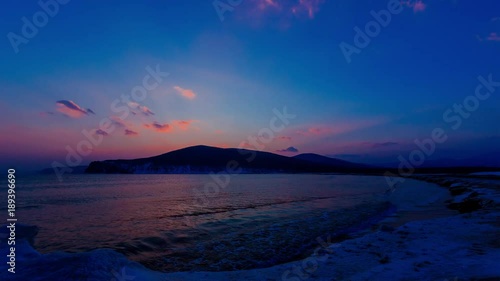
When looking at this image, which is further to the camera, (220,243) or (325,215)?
(325,215)

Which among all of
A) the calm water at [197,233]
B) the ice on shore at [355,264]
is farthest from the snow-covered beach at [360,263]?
the calm water at [197,233]

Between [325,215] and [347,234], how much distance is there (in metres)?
7.04

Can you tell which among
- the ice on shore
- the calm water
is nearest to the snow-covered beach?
the ice on shore

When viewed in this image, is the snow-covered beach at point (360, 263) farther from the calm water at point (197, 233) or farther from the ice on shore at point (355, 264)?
the calm water at point (197, 233)

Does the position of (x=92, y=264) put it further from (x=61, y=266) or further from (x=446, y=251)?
(x=446, y=251)

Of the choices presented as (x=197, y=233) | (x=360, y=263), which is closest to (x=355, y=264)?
(x=360, y=263)

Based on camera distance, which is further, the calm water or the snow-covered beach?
the calm water

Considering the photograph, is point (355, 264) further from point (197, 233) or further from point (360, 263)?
point (197, 233)

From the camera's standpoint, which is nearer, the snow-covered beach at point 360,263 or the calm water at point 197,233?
the snow-covered beach at point 360,263

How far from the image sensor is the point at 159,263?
11.8m

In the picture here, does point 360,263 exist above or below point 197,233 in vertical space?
above

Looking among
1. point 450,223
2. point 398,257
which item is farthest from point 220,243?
point 450,223

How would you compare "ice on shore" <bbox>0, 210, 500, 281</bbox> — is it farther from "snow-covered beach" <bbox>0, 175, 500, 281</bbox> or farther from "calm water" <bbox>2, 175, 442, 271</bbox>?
"calm water" <bbox>2, 175, 442, 271</bbox>

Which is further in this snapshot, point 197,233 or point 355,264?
point 197,233
